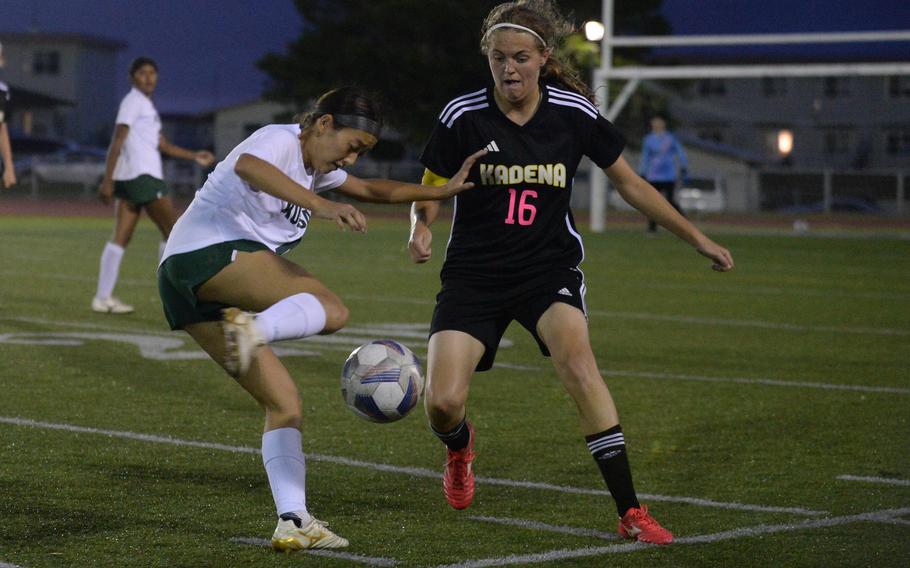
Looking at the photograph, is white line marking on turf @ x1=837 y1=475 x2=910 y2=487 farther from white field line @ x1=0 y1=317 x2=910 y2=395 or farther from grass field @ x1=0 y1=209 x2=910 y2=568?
white field line @ x1=0 y1=317 x2=910 y2=395

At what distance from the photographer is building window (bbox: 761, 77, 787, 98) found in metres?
83.8

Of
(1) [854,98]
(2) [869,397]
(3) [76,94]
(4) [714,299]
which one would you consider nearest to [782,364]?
(2) [869,397]

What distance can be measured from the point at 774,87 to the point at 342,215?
270ft

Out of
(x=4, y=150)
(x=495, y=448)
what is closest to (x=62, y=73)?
(x=4, y=150)

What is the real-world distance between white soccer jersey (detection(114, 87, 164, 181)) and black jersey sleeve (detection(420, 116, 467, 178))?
297 inches

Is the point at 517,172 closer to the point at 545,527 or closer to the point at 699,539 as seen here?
the point at 545,527

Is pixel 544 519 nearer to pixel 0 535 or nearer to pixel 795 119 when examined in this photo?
pixel 0 535

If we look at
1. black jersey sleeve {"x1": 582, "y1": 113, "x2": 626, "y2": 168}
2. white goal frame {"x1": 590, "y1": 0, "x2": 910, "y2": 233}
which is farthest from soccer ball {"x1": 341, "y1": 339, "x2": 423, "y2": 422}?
white goal frame {"x1": 590, "y1": 0, "x2": 910, "y2": 233}

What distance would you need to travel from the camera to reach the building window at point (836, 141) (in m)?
82.8

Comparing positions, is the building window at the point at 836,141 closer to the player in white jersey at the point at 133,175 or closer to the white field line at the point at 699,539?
the player in white jersey at the point at 133,175

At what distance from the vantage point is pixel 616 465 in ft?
18.1

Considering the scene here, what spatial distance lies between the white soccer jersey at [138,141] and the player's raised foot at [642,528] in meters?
8.51

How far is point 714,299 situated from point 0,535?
1109cm

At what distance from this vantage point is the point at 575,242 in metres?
5.97
